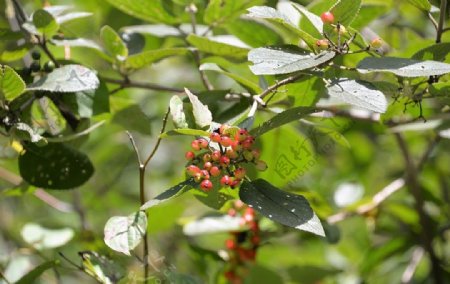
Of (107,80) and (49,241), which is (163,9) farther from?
(49,241)

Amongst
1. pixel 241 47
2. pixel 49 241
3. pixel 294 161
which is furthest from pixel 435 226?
pixel 49 241

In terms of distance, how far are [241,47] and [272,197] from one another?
51 cm

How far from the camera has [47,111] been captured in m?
1.78

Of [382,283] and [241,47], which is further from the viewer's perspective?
[382,283]

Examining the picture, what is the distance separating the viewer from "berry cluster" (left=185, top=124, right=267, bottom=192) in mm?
1340

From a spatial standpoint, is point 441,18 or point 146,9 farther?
point 146,9

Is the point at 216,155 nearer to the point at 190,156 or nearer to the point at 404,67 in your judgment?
the point at 190,156

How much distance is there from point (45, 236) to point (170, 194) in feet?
3.31

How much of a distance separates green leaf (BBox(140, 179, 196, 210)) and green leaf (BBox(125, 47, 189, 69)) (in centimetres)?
50

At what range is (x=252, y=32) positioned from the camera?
75.1 inches

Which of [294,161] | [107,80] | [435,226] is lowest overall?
[435,226]

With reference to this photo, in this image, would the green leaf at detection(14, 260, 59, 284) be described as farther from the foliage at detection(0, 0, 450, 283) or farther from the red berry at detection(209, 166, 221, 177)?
the red berry at detection(209, 166, 221, 177)

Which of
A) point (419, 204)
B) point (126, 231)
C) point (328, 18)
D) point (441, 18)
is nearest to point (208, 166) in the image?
point (126, 231)

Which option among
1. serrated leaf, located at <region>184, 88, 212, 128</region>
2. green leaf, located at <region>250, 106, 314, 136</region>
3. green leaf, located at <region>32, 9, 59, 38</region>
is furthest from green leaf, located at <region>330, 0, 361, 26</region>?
green leaf, located at <region>32, 9, 59, 38</region>
